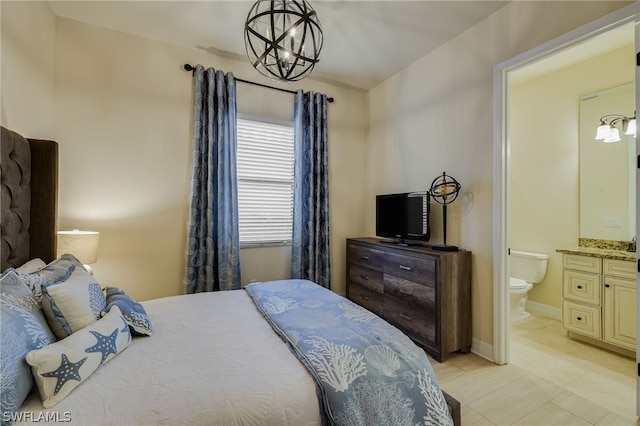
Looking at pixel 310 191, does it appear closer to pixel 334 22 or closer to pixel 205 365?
pixel 334 22

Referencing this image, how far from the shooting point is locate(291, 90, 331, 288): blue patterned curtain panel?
3408 millimetres

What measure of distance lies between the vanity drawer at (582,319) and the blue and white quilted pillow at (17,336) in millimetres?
3872

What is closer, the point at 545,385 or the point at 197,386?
the point at 197,386

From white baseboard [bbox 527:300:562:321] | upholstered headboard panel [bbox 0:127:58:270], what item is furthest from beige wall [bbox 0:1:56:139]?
white baseboard [bbox 527:300:562:321]

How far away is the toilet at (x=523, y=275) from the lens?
3.19m

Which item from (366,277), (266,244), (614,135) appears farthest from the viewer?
(266,244)

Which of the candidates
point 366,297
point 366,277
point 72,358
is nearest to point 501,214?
point 366,277

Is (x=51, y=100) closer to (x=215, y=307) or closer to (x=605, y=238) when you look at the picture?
(x=215, y=307)

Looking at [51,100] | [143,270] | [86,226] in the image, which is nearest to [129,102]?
[51,100]

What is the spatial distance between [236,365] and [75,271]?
1023 millimetres

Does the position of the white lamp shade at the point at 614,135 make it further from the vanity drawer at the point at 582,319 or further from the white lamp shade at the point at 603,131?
the vanity drawer at the point at 582,319

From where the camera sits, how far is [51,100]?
2455 mm

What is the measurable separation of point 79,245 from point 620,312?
14.6 ft

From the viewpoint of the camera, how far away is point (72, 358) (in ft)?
3.22
